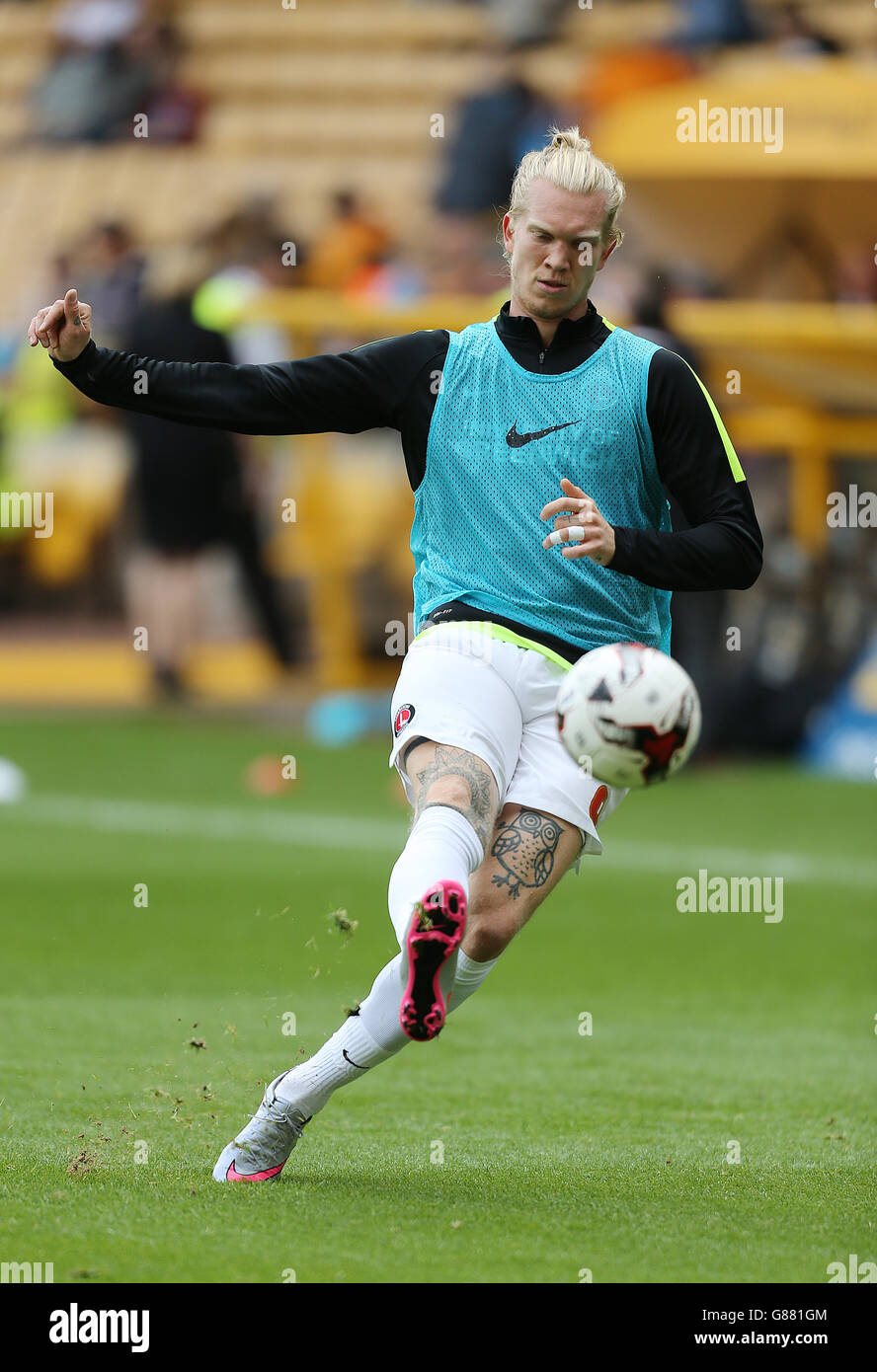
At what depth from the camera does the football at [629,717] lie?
14.9 feet

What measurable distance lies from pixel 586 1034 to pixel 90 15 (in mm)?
18663

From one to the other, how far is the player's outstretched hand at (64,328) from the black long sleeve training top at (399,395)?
47 mm

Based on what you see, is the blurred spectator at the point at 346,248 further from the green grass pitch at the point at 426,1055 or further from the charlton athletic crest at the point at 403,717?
the charlton athletic crest at the point at 403,717

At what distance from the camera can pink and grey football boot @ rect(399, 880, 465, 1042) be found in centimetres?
436

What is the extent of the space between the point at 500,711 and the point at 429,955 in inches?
30.8

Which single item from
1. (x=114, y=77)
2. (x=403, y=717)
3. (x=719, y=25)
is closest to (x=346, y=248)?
(x=719, y=25)

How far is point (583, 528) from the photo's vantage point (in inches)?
180

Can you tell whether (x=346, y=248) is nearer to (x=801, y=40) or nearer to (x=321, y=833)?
(x=801, y=40)

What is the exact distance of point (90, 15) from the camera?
23469 millimetres

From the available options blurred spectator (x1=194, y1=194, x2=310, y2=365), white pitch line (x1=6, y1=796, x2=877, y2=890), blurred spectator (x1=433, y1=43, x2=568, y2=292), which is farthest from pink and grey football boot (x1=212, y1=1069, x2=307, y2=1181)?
blurred spectator (x1=433, y1=43, x2=568, y2=292)

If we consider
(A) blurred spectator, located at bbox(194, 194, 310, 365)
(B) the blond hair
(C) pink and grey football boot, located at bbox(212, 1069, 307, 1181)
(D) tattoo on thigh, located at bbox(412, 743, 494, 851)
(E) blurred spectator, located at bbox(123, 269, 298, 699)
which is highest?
(A) blurred spectator, located at bbox(194, 194, 310, 365)

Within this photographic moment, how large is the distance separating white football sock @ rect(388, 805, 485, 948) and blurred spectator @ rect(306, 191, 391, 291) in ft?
42.2

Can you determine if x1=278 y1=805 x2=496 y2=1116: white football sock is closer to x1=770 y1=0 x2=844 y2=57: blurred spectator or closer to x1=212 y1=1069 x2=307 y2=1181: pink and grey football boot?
x1=212 y1=1069 x2=307 y2=1181: pink and grey football boot

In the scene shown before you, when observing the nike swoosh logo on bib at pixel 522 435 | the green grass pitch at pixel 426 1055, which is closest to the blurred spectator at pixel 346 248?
the green grass pitch at pixel 426 1055
